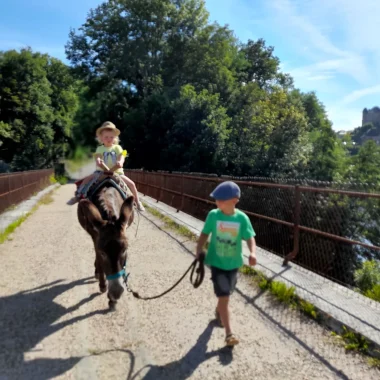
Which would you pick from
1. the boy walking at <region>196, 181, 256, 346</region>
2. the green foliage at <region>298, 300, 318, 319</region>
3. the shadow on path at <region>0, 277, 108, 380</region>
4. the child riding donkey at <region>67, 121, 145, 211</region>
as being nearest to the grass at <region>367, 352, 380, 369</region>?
the green foliage at <region>298, 300, 318, 319</region>

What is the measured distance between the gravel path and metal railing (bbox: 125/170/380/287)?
1.82m

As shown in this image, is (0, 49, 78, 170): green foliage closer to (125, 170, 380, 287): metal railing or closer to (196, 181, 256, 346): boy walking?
(125, 170, 380, 287): metal railing

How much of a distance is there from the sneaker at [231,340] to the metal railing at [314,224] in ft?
10.1

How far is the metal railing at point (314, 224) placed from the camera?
7324mm

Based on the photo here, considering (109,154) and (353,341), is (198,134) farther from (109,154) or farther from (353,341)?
(353,341)

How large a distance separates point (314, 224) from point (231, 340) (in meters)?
4.72

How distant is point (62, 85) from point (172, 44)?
18.3 metres

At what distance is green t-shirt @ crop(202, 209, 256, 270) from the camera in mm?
4094

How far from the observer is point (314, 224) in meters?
8.29

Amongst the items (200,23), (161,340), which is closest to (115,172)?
(161,340)

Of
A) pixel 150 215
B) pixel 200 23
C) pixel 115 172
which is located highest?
pixel 200 23

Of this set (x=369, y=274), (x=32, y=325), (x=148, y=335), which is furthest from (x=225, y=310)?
(x=369, y=274)

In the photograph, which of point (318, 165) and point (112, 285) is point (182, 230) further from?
point (318, 165)

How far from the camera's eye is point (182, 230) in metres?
10.8
